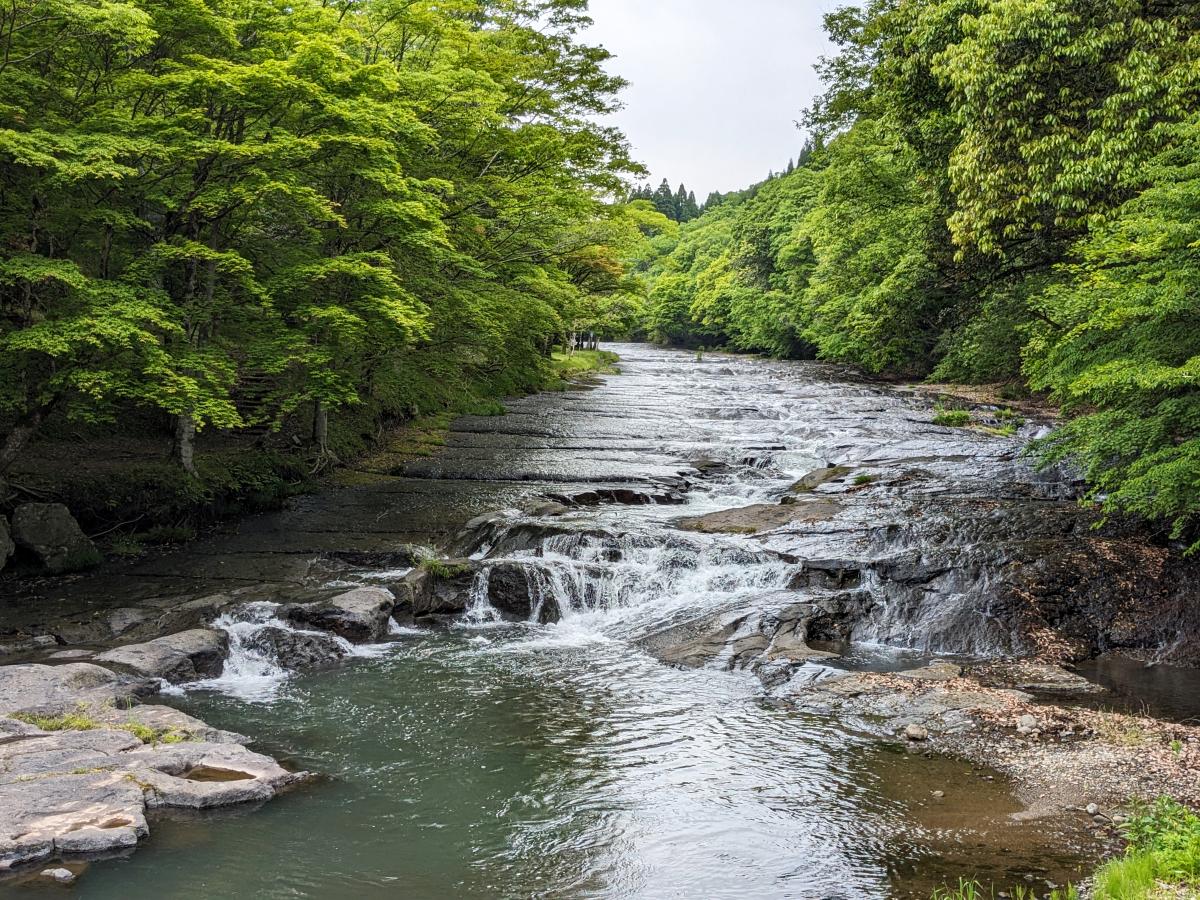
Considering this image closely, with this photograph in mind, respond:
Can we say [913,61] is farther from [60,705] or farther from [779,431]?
[60,705]

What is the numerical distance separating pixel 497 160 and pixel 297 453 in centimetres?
859

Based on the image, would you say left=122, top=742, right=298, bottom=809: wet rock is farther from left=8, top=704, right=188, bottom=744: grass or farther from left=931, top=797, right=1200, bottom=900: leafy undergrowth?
left=931, top=797, right=1200, bottom=900: leafy undergrowth

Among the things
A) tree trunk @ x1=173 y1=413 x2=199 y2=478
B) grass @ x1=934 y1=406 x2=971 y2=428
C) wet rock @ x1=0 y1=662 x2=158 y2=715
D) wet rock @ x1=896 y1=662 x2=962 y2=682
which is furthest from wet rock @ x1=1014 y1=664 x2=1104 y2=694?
grass @ x1=934 y1=406 x2=971 y2=428

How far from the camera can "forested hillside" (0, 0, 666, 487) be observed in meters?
11.4

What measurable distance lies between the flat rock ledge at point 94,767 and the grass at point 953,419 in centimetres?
2043

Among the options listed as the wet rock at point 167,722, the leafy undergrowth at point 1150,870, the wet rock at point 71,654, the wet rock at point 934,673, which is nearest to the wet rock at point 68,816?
the wet rock at point 167,722

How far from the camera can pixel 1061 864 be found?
5.82 meters

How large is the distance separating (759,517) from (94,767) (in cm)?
1141

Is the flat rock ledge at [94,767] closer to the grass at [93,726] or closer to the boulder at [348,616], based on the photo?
the grass at [93,726]

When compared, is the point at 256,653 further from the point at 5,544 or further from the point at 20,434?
the point at 20,434

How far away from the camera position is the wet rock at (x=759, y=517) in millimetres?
15164

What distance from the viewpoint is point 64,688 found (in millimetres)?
8594

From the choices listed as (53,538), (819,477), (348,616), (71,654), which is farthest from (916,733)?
(53,538)

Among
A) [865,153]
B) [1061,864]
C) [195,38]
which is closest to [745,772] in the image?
[1061,864]
